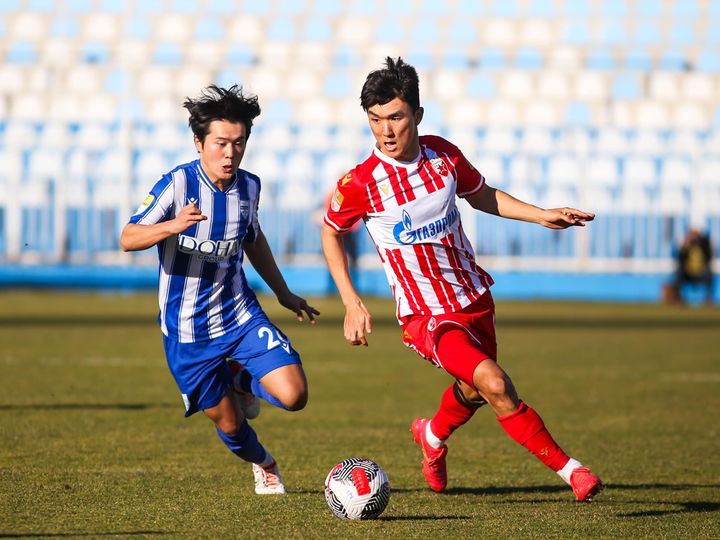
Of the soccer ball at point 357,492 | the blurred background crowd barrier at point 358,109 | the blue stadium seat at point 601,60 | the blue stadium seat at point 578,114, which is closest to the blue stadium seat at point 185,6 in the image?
the blurred background crowd barrier at point 358,109

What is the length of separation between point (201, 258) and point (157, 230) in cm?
53

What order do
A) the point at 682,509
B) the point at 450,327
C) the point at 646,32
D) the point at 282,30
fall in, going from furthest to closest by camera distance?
the point at 646,32, the point at 282,30, the point at 450,327, the point at 682,509

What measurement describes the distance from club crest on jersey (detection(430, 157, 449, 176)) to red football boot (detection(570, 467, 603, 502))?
5.14 feet

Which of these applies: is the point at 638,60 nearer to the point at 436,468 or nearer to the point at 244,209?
the point at 436,468

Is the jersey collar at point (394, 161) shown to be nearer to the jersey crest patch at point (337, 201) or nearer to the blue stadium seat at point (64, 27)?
the jersey crest patch at point (337, 201)

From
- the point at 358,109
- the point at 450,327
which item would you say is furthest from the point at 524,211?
the point at 358,109

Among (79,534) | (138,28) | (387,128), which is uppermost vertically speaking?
(138,28)

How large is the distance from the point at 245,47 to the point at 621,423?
22.2 metres

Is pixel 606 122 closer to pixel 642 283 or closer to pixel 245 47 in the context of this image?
pixel 642 283

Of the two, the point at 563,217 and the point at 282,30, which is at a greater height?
the point at 282,30

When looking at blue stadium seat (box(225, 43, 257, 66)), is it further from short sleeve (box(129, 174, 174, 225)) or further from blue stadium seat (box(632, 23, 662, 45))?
short sleeve (box(129, 174, 174, 225))

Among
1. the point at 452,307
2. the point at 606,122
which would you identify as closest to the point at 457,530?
the point at 452,307

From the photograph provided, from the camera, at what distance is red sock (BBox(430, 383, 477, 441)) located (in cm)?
605

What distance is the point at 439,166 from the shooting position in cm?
581
